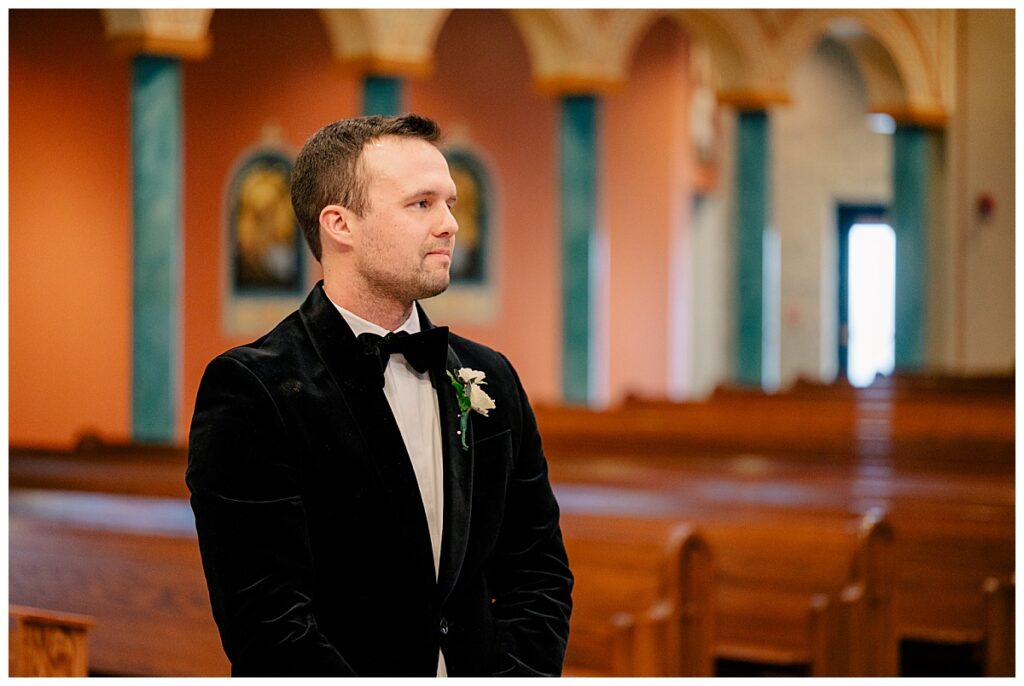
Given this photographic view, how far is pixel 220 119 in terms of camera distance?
38.5 ft

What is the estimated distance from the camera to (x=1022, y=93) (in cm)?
227

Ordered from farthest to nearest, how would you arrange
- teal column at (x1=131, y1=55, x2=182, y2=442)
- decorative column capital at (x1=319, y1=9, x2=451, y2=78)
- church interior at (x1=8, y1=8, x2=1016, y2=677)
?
decorative column capital at (x1=319, y1=9, x2=451, y2=78) → teal column at (x1=131, y1=55, x2=182, y2=442) → church interior at (x1=8, y1=8, x2=1016, y2=677)

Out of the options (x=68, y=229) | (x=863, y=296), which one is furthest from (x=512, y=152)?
(x=863, y=296)

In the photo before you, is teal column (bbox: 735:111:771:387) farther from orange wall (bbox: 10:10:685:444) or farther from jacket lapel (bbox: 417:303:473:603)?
jacket lapel (bbox: 417:303:473:603)

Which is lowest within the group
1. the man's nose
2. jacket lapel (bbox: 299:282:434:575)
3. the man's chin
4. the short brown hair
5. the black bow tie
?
jacket lapel (bbox: 299:282:434:575)

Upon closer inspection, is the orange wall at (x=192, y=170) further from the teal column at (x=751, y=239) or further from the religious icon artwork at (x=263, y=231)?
the teal column at (x=751, y=239)

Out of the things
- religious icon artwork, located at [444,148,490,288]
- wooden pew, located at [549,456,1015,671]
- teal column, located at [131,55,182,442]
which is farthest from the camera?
religious icon artwork, located at [444,148,490,288]

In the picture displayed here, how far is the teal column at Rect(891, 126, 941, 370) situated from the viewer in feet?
48.1

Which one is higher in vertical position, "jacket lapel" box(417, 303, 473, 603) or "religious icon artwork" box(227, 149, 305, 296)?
"religious icon artwork" box(227, 149, 305, 296)

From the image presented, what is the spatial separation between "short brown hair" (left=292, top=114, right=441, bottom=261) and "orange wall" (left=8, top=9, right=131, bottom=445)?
9.32 metres

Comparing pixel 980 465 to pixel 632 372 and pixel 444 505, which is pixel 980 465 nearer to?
pixel 444 505

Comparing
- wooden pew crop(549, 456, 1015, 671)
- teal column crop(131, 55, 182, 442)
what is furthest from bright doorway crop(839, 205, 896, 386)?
wooden pew crop(549, 456, 1015, 671)

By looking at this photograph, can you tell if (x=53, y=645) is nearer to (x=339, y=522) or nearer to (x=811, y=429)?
(x=339, y=522)

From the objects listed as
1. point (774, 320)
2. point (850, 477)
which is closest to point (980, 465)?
point (850, 477)
